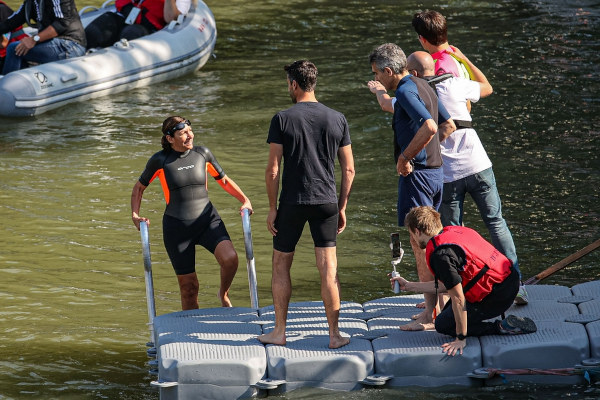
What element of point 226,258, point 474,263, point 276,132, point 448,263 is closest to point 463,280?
point 474,263

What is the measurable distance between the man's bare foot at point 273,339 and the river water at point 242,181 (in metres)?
0.37

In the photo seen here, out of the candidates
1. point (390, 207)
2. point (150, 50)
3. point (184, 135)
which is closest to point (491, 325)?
point (184, 135)

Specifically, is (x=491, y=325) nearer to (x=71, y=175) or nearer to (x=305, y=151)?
(x=305, y=151)

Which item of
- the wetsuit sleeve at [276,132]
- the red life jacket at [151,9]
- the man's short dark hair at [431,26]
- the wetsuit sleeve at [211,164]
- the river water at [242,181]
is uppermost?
the man's short dark hair at [431,26]

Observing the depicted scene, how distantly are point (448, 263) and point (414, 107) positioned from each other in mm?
1005

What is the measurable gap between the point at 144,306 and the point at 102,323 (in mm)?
434

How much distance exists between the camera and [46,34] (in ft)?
46.0

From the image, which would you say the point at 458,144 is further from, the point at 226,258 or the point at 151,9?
the point at 151,9

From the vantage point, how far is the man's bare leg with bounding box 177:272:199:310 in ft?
22.6

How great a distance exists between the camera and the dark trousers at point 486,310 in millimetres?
6020

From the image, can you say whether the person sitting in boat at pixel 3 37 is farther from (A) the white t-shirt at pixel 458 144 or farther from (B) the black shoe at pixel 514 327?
(B) the black shoe at pixel 514 327

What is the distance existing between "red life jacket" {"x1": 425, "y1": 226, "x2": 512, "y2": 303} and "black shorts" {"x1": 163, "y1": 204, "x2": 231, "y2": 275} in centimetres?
169

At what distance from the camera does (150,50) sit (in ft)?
51.0

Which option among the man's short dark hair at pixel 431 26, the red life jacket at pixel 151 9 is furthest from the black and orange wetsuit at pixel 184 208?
the red life jacket at pixel 151 9
